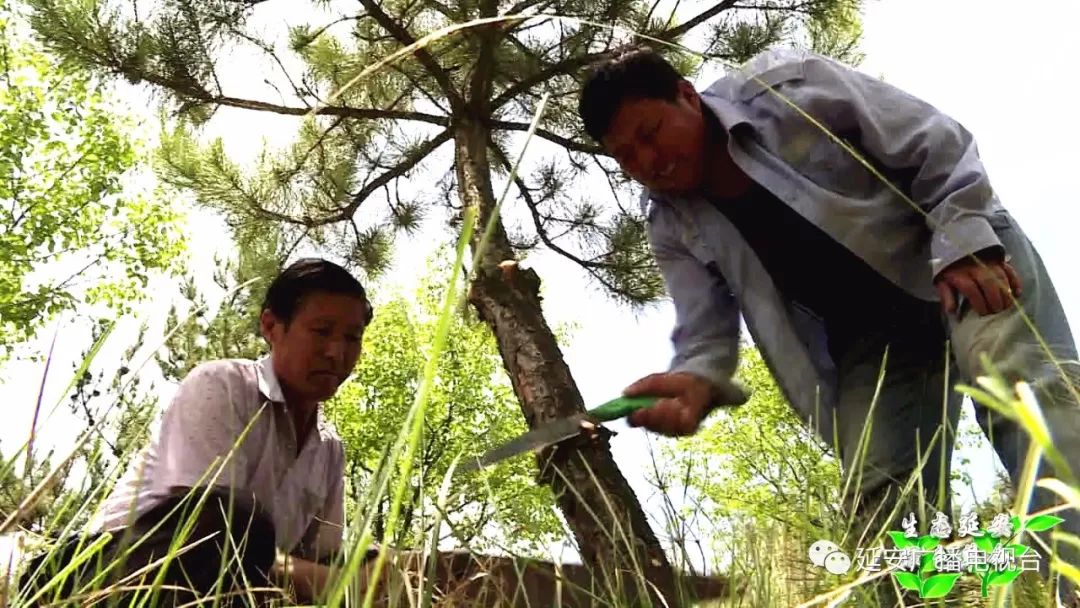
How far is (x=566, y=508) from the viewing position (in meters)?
1.79

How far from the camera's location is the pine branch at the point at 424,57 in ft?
9.05

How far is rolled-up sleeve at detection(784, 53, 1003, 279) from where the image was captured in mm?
905

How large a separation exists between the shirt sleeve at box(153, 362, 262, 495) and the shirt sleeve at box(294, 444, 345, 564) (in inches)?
6.1

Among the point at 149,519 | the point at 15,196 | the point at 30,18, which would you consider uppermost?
the point at 15,196

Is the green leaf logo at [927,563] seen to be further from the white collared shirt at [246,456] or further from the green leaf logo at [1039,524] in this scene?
the white collared shirt at [246,456]

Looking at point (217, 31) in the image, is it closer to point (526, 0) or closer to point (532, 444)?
point (526, 0)

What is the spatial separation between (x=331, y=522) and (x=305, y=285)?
0.36 metres

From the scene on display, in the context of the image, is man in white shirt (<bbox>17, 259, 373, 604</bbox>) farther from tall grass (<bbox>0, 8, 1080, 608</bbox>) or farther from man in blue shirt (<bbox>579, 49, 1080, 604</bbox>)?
man in blue shirt (<bbox>579, 49, 1080, 604</bbox>)

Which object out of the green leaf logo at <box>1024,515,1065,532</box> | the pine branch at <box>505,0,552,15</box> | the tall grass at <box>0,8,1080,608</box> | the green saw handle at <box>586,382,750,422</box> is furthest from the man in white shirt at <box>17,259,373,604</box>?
the pine branch at <box>505,0,552,15</box>

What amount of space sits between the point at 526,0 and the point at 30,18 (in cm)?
168

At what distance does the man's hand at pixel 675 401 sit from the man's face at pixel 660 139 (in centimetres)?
28

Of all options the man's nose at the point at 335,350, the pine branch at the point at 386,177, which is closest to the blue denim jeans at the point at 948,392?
the man's nose at the point at 335,350

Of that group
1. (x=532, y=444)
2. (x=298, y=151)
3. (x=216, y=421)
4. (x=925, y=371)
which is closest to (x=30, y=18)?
(x=298, y=151)

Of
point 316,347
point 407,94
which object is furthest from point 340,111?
point 316,347
